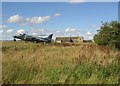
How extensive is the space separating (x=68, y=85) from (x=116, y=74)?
228 cm

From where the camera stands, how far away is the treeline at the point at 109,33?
25562mm

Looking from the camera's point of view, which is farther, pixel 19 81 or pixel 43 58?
pixel 43 58

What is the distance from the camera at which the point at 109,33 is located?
2608 cm

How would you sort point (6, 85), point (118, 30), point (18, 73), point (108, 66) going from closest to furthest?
1. point (6, 85)
2. point (18, 73)
3. point (108, 66)
4. point (118, 30)

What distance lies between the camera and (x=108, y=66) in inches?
440

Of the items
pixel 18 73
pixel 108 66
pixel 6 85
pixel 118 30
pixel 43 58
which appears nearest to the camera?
pixel 6 85

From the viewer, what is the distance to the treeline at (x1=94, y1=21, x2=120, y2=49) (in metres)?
25.6

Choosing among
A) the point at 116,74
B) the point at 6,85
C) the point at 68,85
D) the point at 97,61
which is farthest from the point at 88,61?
the point at 6,85

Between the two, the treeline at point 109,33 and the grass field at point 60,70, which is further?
the treeline at point 109,33

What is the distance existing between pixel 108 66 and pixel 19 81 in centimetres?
376

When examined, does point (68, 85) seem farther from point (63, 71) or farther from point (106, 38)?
point (106, 38)

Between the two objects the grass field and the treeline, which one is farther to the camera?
the treeline

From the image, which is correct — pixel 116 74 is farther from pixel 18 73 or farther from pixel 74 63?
pixel 18 73

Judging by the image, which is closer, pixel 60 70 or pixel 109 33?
pixel 60 70
